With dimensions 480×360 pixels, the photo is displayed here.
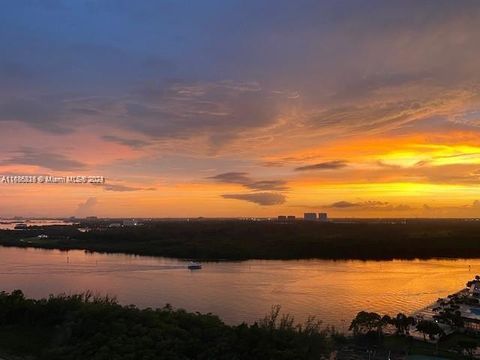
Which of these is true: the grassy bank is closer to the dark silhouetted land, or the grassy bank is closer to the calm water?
the calm water

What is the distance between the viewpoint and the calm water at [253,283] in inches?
707

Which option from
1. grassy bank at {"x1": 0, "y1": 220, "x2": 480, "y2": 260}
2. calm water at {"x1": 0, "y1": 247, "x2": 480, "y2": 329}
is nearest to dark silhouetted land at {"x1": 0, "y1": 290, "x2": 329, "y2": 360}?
calm water at {"x1": 0, "y1": 247, "x2": 480, "y2": 329}

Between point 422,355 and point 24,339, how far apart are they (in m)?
9.70

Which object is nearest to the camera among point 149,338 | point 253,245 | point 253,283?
point 149,338

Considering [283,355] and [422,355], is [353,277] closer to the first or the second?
[422,355]

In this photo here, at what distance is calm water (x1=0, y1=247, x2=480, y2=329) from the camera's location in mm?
17953

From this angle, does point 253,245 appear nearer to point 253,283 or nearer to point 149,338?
point 253,283

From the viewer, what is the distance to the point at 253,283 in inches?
915

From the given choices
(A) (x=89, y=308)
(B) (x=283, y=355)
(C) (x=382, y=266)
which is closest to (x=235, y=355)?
(B) (x=283, y=355)

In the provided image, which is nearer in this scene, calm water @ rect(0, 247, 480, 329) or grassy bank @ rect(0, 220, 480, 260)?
calm water @ rect(0, 247, 480, 329)

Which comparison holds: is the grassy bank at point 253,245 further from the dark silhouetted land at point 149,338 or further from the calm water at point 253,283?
the dark silhouetted land at point 149,338

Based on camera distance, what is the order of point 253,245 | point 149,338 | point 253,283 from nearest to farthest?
point 149,338, point 253,283, point 253,245

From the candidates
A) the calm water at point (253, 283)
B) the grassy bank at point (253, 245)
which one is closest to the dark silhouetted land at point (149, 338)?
the calm water at point (253, 283)

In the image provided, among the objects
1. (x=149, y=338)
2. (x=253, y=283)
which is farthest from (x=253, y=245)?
(x=149, y=338)
